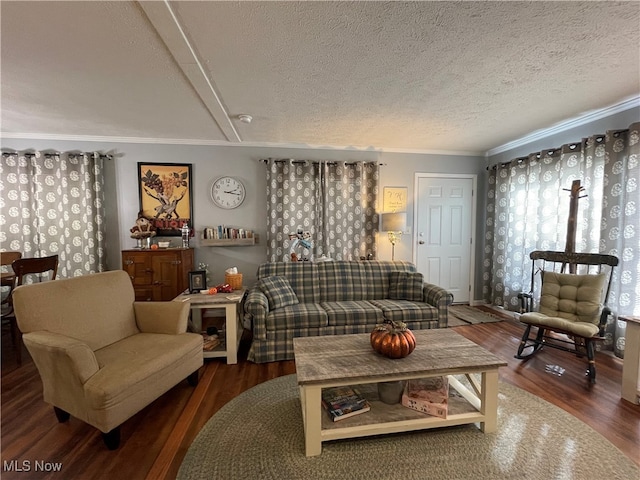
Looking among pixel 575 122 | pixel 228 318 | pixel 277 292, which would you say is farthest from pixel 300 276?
pixel 575 122

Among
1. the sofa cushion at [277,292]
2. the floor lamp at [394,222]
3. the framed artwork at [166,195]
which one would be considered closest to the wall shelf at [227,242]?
the framed artwork at [166,195]

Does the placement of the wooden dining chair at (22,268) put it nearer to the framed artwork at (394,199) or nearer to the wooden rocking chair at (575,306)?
the framed artwork at (394,199)

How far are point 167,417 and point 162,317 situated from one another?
2.35 feet

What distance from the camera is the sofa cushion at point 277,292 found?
2814 mm

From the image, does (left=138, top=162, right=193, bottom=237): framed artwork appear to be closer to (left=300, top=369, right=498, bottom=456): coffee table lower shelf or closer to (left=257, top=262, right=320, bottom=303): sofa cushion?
(left=257, top=262, right=320, bottom=303): sofa cushion

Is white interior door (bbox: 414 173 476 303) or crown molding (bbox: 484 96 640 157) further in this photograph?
white interior door (bbox: 414 173 476 303)

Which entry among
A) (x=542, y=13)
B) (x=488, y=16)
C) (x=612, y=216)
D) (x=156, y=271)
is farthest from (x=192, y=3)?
(x=612, y=216)

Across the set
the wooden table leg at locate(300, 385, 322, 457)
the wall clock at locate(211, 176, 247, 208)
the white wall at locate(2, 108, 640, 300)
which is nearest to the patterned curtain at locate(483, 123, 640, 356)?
the white wall at locate(2, 108, 640, 300)

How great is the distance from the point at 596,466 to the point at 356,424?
1.25m

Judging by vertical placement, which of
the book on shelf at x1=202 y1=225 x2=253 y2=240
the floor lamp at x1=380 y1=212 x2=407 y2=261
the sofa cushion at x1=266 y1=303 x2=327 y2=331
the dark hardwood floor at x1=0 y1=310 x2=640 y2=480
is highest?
the floor lamp at x1=380 y1=212 x2=407 y2=261

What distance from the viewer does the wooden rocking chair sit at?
2.35 m

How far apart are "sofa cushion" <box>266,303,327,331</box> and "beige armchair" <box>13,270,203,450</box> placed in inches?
26.7

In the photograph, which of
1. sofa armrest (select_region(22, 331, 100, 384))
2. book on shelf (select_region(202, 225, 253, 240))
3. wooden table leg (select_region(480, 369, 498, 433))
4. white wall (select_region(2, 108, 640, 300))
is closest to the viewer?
sofa armrest (select_region(22, 331, 100, 384))

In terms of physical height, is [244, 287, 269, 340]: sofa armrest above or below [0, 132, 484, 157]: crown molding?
below
